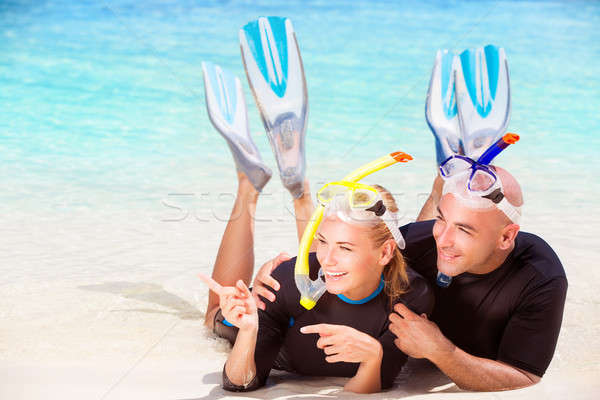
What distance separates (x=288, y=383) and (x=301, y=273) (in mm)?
417

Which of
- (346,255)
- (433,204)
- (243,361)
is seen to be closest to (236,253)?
(433,204)

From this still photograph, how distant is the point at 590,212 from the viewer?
17.5ft

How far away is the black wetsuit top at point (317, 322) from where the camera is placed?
92.2 inches

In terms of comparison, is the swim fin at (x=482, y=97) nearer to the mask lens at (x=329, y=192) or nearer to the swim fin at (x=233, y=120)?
the swim fin at (x=233, y=120)

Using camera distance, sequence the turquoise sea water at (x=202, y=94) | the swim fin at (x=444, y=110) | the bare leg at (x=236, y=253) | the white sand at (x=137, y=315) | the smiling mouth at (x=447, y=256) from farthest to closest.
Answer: the turquoise sea water at (x=202, y=94) → the swim fin at (x=444, y=110) → the bare leg at (x=236, y=253) → the white sand at (x=137, y=315) → the smiling mouth at (x=447, y=256)

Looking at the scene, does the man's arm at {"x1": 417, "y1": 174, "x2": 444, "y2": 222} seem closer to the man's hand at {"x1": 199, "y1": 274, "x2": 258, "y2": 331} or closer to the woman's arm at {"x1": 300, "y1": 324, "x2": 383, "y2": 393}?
the woman's arm at {"x1": 300, "y1": 324, "x2": 383, "y2": 393}

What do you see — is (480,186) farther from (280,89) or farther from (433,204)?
(280,89)

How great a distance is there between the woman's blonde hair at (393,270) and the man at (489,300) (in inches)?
2.6

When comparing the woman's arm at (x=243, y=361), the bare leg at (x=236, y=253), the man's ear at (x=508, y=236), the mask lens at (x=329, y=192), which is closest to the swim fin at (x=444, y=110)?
the bare leg at (x=236, y=253)

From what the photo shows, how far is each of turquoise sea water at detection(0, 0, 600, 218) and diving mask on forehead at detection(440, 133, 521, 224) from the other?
3.40 metres

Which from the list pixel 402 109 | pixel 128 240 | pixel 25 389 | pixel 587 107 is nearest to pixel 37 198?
pixel 128 240

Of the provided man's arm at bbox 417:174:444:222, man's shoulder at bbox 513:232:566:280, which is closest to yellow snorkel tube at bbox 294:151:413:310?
man's shoulder at bbox 513:232:566:280

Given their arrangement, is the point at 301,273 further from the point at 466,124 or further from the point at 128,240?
the point at 128,240

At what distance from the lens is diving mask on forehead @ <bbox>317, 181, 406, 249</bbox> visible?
88.5 inches
